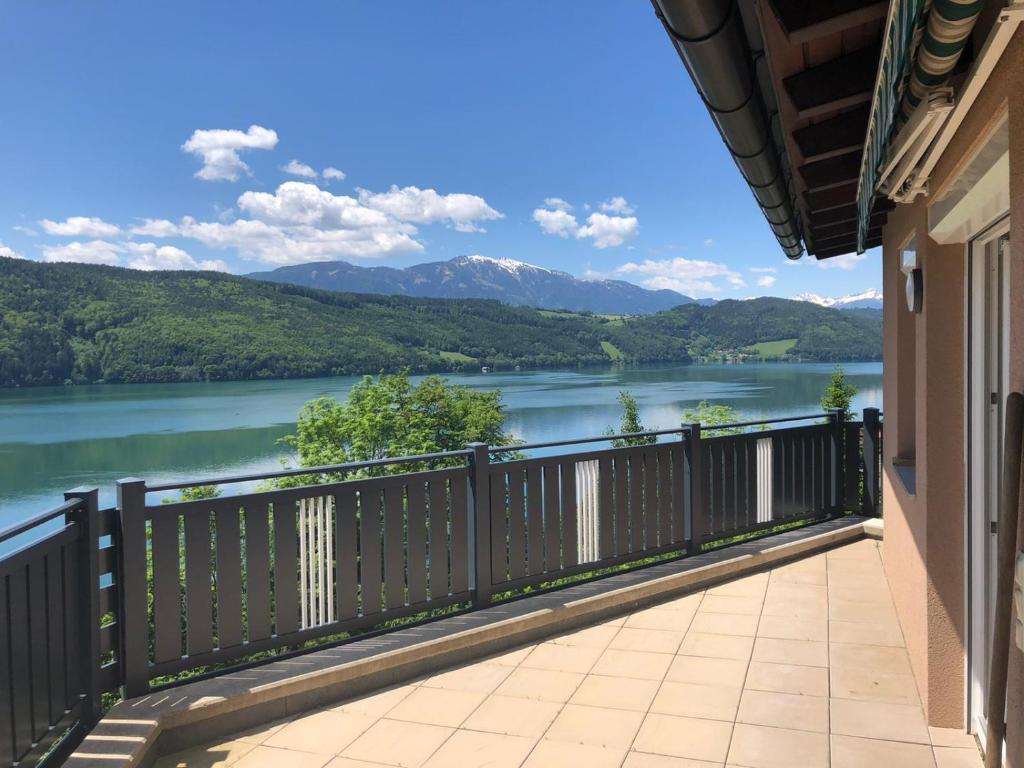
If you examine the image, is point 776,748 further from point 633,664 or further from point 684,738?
point 633,664

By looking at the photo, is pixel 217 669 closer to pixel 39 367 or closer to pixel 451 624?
pixel 451 624

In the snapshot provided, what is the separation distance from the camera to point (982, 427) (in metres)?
2.30

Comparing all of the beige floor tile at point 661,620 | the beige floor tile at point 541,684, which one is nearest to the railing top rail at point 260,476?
the beige floor tile at point 541,684

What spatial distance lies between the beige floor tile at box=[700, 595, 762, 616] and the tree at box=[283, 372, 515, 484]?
978 centimetres

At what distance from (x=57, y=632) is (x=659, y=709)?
88.2 inches

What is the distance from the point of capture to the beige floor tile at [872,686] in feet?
9.49

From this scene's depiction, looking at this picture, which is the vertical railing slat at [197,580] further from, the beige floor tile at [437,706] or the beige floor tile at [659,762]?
the beige floor tile at [659,762]

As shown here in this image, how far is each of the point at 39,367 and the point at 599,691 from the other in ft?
187

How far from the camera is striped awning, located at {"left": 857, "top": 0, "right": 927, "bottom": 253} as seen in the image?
1205mm

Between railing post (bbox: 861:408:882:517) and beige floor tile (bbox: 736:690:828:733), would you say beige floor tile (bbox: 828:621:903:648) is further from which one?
railing post (bbox: 861:408:882:517)

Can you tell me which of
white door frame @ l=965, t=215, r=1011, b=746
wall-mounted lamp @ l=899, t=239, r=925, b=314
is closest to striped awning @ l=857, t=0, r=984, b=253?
white door frame @ l=965, t=215, r=1011, b=746

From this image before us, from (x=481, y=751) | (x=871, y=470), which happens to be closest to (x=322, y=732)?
(x=481, y=751)

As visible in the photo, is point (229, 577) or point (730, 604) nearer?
point (229, 577)

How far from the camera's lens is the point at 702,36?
5.39ft
